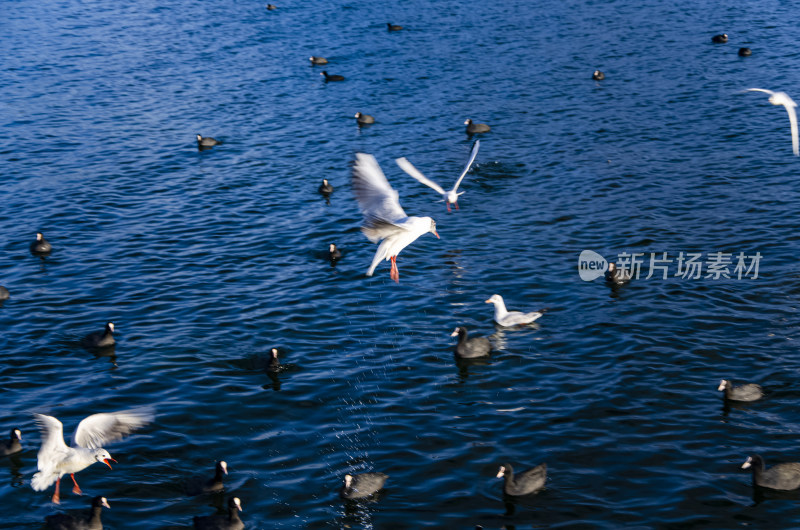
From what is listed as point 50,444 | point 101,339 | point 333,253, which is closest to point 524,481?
point 50,444

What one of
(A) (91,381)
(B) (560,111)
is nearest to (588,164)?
(B) (560,111)

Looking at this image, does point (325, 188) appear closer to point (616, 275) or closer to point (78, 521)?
point (616, 275)

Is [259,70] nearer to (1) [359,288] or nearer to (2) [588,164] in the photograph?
(2) [588,164]

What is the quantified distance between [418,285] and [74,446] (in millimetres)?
10919

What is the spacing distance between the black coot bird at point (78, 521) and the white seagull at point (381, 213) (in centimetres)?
674

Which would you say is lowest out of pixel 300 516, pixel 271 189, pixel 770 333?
pixel 300 516

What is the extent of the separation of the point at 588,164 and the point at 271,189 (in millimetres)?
11760

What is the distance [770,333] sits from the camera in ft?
66.4

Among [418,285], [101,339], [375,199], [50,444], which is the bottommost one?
[50,444]

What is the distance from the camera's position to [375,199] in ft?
59.6

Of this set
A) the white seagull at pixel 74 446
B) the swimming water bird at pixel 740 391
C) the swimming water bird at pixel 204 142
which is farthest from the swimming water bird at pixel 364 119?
the white seagull at pixel 74 446

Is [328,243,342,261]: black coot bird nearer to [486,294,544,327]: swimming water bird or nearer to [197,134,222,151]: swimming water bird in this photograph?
[486,294,544,327]: swimming water bird

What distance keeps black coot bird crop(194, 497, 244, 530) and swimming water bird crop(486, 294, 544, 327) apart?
8.78m

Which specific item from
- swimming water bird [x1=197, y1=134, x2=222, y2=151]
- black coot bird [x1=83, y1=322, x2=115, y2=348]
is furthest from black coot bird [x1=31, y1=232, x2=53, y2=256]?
swimming water bird [x1=197, y1=134, x2=222, y2=151]
